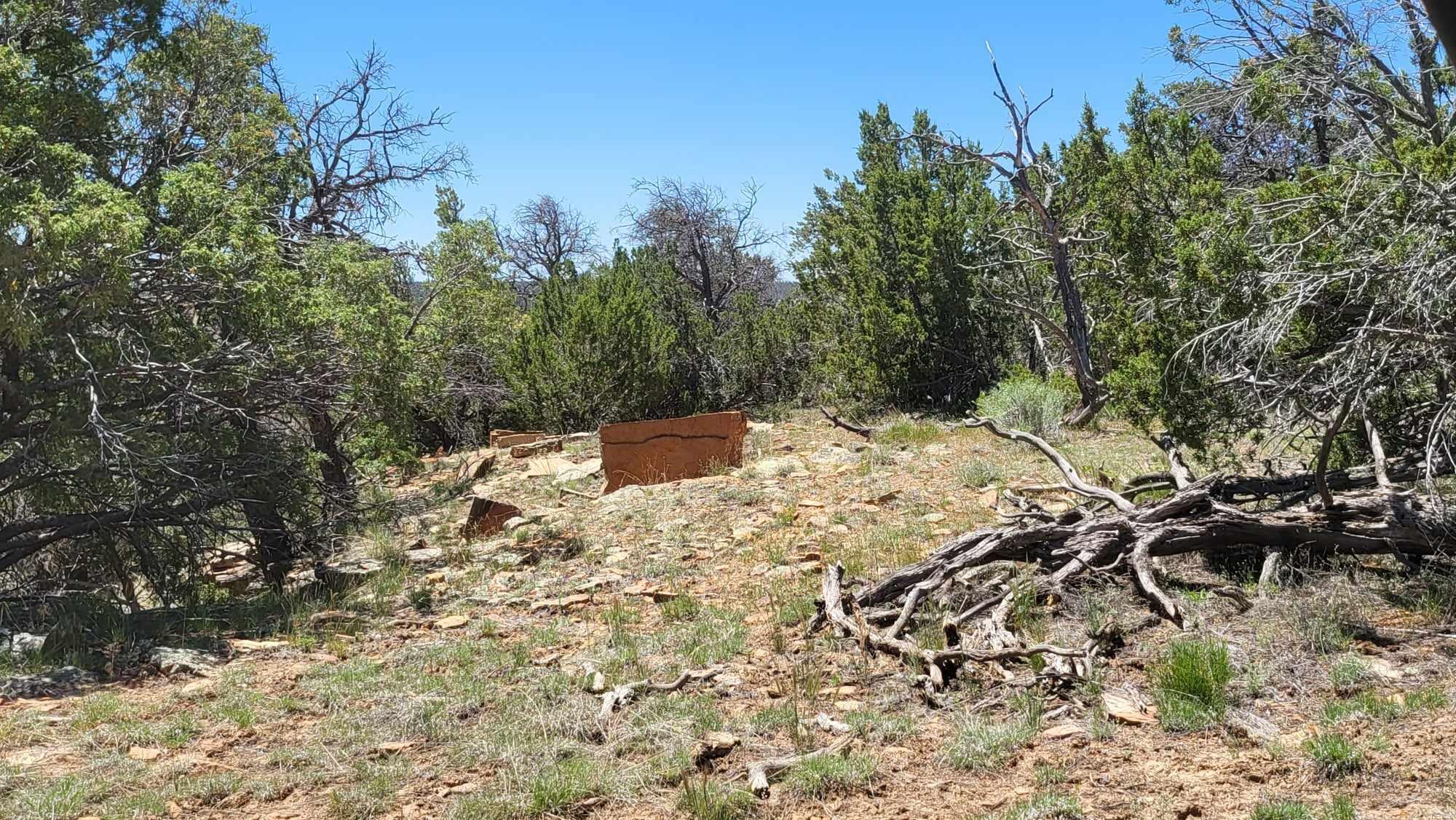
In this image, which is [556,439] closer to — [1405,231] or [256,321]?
[256,321]

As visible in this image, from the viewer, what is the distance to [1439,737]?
12.3 feet

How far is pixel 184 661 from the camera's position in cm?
623

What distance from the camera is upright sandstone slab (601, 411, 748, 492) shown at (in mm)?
11367

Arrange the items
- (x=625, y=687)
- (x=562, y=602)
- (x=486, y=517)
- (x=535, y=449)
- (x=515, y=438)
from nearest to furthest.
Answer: (x=625, y=687) < (x=562, y=602) < (x=486, y=517) < (x=535, y=449) < (x=515, y=438)

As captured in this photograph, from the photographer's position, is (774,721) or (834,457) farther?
(834,457)

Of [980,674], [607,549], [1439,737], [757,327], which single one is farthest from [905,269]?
[1439,737]

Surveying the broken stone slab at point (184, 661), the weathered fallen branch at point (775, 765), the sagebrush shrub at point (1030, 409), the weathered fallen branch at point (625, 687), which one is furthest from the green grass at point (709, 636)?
the sagebrush shrub at point (1030, 409)

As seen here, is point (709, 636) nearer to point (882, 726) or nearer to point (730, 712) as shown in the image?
point (730, 712)

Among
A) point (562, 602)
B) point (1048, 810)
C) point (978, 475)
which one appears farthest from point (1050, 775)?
point (978, 475)

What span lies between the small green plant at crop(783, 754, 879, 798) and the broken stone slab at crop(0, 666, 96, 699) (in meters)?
4.20

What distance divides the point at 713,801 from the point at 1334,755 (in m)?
2.12

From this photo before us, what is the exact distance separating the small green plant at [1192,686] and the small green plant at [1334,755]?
412 mm

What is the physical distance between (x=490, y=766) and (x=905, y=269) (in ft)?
43.4

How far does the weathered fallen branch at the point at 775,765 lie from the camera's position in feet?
12.8
